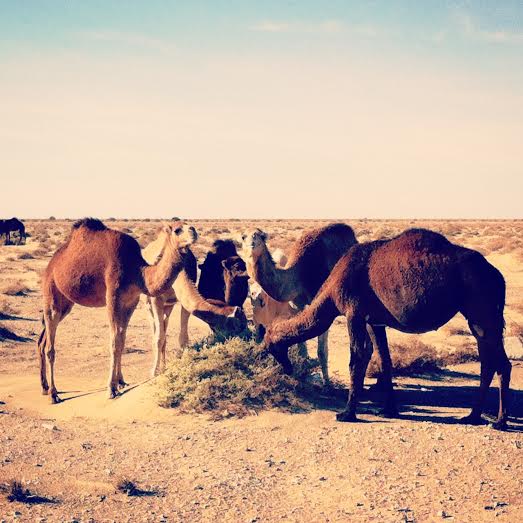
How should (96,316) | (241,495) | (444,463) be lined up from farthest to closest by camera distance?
(96,316), (444,463), (241,495)

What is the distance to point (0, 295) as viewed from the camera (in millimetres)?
25453

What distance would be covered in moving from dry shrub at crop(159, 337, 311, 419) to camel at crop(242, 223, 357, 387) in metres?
1.02

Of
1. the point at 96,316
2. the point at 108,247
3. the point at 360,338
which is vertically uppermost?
the point at 108,247

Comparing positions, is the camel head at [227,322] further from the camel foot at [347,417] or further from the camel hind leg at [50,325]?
the camel hind leg at [50,325]

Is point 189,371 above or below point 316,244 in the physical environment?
below

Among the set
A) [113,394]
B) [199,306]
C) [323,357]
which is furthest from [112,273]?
[323,357]

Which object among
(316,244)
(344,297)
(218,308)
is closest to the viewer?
(344,297)

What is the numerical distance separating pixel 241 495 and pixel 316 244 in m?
5.61

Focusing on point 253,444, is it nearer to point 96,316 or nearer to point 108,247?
point 108,247

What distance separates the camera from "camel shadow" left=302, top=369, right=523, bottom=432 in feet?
34.0

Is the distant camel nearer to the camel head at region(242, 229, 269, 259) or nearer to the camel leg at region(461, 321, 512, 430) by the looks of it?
the camel head at region(242, 229, 269, 259)

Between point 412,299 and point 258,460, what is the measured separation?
9.68ft

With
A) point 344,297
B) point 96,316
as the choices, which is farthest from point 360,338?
point 96,316

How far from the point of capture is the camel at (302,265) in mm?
11117
